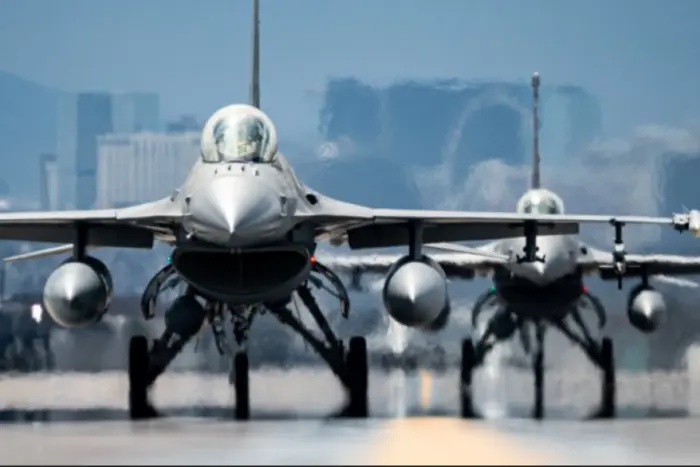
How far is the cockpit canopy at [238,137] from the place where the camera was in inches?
534

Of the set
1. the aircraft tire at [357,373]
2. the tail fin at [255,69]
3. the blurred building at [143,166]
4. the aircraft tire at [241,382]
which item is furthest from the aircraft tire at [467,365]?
the blurred building at [143,166]

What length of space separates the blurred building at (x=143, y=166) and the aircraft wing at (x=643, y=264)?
6.15 meters

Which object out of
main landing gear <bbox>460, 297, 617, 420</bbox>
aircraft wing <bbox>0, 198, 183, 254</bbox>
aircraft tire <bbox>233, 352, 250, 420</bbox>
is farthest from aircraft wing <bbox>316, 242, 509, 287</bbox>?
aircraft wing <bbox>0, 198, 183, 254</bbox>

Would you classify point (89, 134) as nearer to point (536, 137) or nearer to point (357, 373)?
point (536, 137)

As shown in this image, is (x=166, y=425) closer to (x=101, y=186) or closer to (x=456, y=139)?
(x=101, y=186)

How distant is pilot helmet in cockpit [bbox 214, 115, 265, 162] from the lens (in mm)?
13547

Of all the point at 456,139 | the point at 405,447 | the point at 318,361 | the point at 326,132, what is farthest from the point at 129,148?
the point at 405,447

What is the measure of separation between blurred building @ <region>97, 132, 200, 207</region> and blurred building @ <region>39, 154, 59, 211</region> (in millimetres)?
713

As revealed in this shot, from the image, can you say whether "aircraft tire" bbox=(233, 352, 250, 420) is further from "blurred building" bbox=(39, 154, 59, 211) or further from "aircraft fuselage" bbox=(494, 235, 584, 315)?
"blurred building" bbox=(39, 154, 59, 211)

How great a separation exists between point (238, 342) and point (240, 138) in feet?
11.0

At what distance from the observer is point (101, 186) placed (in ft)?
77.7

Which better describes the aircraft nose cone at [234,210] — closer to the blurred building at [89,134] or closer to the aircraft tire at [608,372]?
the aircraft tire at [608,372]

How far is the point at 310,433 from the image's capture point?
11867 mm

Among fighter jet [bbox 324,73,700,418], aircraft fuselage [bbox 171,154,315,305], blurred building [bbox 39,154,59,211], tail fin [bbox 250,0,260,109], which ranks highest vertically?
tail fin [bbox 250,0,260,109]
